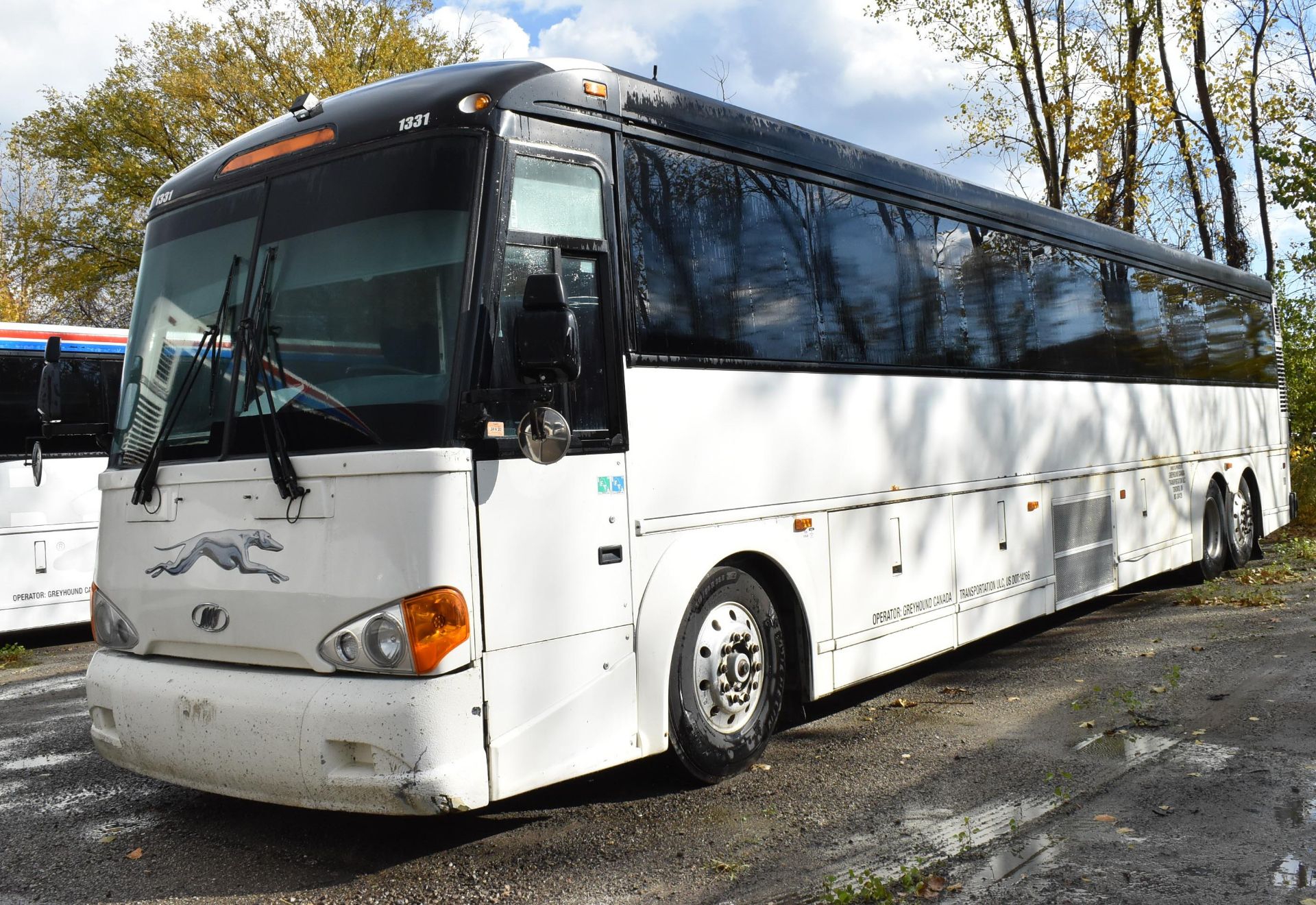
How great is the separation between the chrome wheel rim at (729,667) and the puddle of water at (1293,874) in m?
2.38

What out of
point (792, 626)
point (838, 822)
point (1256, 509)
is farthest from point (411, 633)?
point (1256, 509)

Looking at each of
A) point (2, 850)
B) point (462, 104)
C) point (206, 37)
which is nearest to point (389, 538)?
point (462, 104)

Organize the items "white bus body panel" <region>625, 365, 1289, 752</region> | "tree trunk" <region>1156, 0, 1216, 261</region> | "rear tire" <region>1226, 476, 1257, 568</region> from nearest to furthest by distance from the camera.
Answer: "white bus body panel" <region>625, 365, 1289, 752</region> → "rear tire" <region>1226, 476, 1257, 568</region> → "tree trunk" <region>1156, 0, 1216, 261</region>

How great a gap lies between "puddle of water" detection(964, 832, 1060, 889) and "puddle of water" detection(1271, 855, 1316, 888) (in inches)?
29.4

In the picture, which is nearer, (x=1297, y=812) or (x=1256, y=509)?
(x=1297, y=812)

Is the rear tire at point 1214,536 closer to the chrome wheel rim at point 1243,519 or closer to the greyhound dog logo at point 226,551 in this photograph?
the chrome wheel rim at point 1243,519

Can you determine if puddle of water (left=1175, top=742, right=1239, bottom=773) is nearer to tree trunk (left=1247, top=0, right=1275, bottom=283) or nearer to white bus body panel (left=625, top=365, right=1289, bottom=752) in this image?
white bus body panel (left=625, top=365, right=1289, bottom=752)

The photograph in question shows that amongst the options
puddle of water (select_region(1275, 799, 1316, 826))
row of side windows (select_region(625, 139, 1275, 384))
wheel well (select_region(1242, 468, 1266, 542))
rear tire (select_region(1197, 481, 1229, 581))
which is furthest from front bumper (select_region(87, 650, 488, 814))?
wheel well (select_region(1242, 468, 1266, 542))

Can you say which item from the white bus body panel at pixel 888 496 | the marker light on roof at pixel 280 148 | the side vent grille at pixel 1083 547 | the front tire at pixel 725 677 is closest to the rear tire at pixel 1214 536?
the white bus body panel at pixel 888 496

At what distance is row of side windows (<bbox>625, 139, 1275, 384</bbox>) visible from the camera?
558cm

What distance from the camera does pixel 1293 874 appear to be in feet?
13.7

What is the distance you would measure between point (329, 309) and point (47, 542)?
8.46 metres

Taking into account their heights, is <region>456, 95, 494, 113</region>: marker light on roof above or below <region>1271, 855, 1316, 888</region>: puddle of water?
above

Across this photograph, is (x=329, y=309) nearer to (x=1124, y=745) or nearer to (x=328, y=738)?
(x=328, y=738)
